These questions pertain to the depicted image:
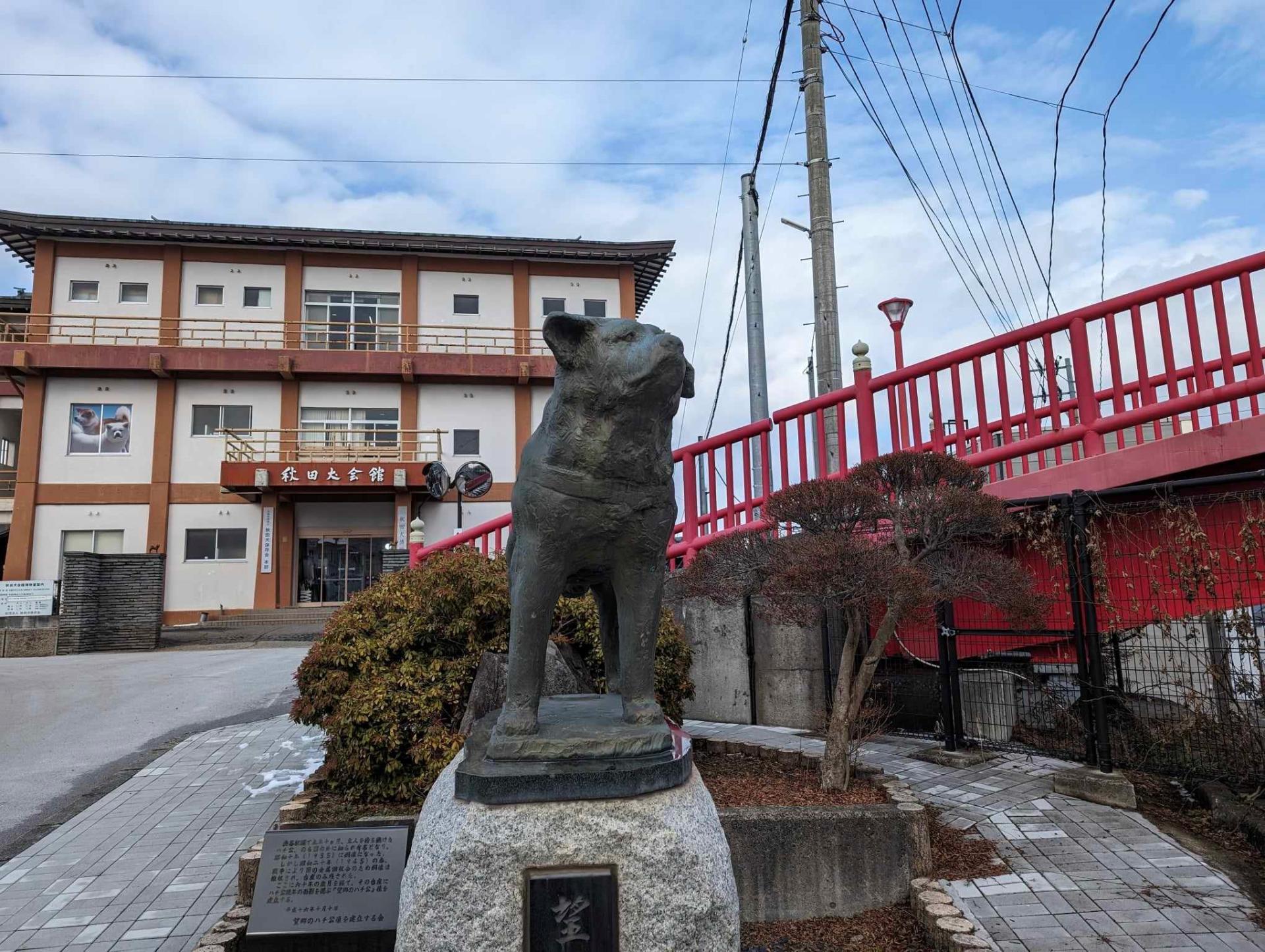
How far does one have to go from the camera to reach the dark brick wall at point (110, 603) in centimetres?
1388

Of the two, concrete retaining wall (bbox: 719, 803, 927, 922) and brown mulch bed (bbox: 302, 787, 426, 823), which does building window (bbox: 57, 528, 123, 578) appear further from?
concrete retaining wall (bbox: 719, 803, 927, 922)

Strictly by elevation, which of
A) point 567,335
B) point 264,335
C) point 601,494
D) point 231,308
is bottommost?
point 601,494

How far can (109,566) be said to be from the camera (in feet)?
48.1

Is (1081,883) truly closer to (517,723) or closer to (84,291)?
(517,723)

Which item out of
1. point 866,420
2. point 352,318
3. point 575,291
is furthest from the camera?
point 575,291

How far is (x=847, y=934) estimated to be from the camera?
11.6 ft

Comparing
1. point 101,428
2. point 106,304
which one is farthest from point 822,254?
point 106,304

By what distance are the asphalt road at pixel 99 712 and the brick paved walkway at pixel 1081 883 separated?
225 inches

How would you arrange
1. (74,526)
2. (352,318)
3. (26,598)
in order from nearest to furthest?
(26,598) < (74,526) < (352,318)

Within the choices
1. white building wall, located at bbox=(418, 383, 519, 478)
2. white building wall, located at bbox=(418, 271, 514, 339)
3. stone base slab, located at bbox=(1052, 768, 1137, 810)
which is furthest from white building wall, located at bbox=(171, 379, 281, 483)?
stone base slab, located at bbox=(1052, 768, 1137, 810)

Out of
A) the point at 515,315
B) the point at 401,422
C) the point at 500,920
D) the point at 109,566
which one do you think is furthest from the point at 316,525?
the point at 500,920

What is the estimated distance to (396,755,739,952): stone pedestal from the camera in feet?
7.68

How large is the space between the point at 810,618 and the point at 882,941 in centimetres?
171

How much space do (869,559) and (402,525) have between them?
1733 centimetres
